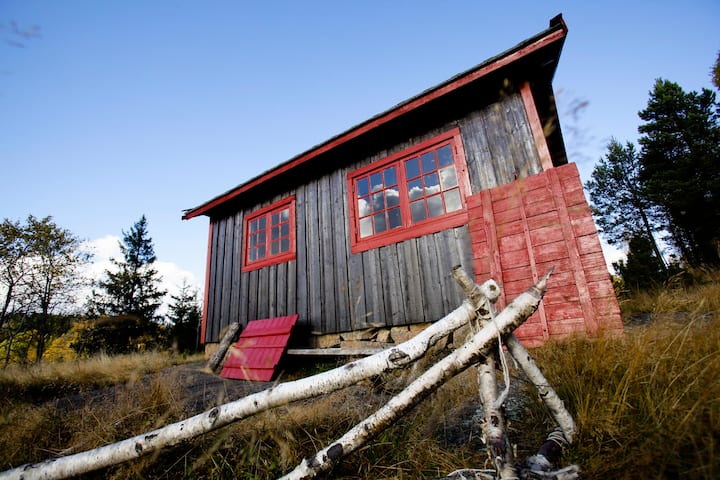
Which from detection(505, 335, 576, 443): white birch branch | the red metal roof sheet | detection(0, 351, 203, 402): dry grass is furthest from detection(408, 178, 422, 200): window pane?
detection(0, 351, 203, 402): dry grass

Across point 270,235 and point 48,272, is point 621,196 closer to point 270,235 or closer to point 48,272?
point 270,235

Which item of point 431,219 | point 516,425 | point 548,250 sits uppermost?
point 431,219

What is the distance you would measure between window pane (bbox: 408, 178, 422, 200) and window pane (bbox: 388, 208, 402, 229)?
31 centimetres

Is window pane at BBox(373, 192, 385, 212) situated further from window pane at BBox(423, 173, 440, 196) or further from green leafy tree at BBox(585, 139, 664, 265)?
green leafy tree at BBox(585, 139, 664, 265)

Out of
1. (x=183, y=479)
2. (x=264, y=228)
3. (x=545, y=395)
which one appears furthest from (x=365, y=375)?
(x=264, y=228)

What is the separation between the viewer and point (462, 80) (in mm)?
4035

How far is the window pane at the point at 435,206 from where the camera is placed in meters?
4.23

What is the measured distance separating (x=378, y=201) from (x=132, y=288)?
19517 mm

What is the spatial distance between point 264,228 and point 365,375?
18.6 ft

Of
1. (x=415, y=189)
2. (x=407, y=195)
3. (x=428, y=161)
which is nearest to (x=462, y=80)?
(x=428, y=161)

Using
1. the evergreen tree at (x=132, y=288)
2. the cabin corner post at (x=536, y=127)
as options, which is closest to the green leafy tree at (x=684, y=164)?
the cabin corner post at (x=536, y=127)

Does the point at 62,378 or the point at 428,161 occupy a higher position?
the point at 428,161

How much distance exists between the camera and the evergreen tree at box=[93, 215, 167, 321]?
55.4 feet

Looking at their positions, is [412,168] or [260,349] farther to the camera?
[260,349]
